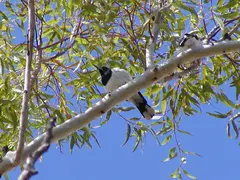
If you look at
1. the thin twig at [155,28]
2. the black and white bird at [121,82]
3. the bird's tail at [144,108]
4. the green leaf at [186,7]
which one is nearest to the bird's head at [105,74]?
the black and white bird at [121,82]

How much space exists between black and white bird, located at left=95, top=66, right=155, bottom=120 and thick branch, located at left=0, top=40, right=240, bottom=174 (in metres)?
0.98

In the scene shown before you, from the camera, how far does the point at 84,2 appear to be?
2.27m

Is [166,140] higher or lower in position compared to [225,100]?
higher

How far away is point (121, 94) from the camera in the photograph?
5.81ft

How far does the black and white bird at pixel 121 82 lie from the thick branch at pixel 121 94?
3.22 ft

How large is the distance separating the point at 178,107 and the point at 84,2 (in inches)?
34.4

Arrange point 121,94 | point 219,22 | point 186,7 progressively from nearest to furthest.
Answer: point 121,94 < point 219,22 < point 186,7

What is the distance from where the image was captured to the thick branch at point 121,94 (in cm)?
160

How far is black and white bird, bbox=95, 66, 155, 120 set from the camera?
2832mm

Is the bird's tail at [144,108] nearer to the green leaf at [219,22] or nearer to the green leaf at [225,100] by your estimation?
the green leaf at [225,100]

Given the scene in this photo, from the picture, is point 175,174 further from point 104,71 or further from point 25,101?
point 25,101

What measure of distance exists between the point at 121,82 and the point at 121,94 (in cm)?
115

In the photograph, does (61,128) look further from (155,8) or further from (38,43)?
(155,8)

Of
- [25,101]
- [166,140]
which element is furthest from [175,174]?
[25,101]
